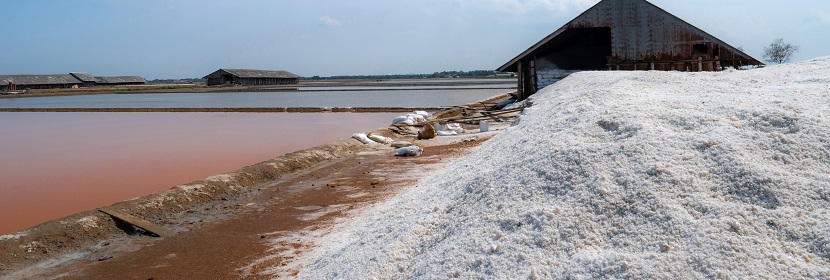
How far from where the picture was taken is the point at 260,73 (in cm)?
5509

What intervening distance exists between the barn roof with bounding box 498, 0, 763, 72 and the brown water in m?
5.62

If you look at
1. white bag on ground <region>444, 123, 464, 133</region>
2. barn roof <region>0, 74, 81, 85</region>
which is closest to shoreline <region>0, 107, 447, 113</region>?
white bag on ground <region>444, 123, 464, 133</region>

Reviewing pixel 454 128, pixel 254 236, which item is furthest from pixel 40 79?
pixel 254 236

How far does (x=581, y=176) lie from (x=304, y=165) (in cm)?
503

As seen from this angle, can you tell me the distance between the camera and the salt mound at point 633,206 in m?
2.50

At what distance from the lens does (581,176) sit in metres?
3.24

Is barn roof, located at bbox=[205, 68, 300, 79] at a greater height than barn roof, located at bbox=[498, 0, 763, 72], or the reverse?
barn roof, located at bbox=[205, 68, 300, 79]

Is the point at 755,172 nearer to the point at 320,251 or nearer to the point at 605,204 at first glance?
the point at 605,204

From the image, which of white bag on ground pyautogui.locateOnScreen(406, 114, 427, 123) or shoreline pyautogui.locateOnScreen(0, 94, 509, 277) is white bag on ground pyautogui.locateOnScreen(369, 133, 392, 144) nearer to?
shoreline pyautogui.locateOnScreen(0, 94, 509, 277)

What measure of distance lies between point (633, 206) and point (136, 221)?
404cm

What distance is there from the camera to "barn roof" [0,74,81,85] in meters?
49.7

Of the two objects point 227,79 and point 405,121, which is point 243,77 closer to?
point 227,79

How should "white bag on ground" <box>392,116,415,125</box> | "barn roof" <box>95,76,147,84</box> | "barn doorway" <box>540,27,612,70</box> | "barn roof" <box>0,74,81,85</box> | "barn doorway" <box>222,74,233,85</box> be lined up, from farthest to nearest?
"barn roof" <box>95,76,147,84</box> → "barn doorway" <box>222,74,233,85</box> → "barn roof" <box>0,74,81,85</box> → "barn doorway" <box>540,27,612,70</box> → "white bag on ground" <box>392,116,415,125</box>

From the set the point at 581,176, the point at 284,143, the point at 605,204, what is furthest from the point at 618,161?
the point at 284,143
